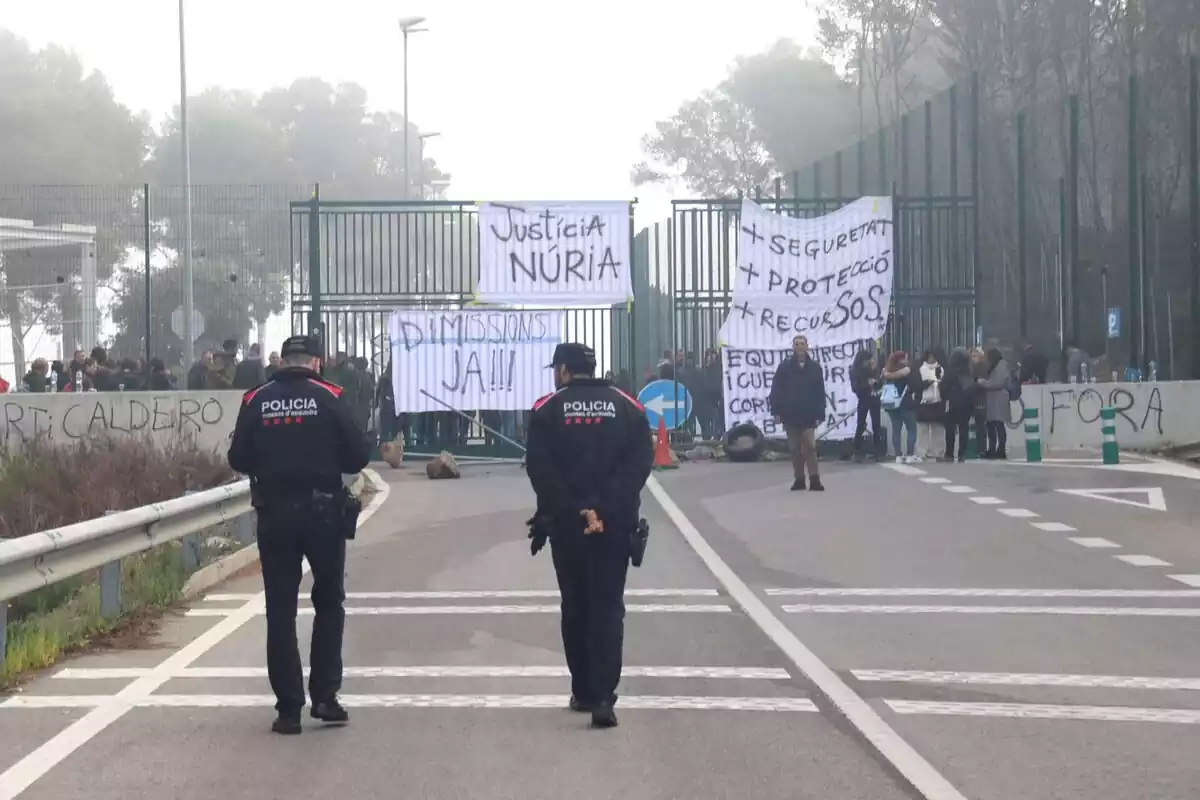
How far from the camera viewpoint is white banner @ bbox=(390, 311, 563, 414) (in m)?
25.7

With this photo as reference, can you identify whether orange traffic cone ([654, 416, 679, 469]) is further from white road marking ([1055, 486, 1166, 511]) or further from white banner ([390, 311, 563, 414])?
white road marking ([1055, 486, 1166, 511])

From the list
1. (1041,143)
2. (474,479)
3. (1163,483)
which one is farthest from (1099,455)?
(1041,143)

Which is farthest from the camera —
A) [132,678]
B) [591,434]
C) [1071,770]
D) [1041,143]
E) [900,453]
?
[1041,143]

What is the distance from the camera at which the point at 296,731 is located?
7.58m

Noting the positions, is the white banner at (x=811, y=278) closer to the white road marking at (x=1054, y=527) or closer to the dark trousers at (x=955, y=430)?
the dark trousers at (x=955, y=430)

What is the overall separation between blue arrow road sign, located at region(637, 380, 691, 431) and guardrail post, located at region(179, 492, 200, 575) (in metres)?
12.8

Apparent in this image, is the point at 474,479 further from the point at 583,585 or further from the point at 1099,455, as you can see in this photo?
the point at 583,585

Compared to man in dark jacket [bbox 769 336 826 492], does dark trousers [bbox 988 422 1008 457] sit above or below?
below

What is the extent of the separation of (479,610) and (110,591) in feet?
7.56

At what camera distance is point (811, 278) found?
88.2 feet

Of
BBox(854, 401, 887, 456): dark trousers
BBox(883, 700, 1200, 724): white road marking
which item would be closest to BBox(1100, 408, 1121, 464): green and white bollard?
BBox(854, 401, 887, 456): dark trousers

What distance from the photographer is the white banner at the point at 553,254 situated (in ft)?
84.4

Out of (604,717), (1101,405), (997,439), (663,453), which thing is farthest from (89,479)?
(1101,405)

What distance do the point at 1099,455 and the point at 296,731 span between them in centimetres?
2017
